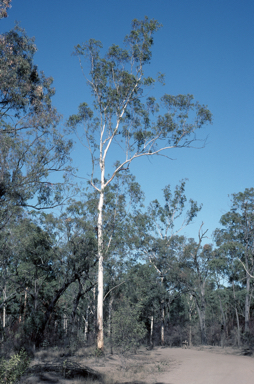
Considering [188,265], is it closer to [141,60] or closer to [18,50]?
[141,60]

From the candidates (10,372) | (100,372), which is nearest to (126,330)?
(100,372)

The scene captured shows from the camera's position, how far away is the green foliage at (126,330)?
37.6ft

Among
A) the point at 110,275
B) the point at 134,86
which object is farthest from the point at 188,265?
the point at 134,86

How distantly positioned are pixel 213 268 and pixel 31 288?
15699mm

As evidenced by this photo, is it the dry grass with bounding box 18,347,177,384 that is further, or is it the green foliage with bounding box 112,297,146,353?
Answer: the green foliage with bounding box 112,297,146,353

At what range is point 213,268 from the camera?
89.8ft

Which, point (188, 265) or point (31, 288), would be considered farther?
point (188, 265)

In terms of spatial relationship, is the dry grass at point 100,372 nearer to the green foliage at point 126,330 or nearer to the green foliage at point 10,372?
the green foliage at point 126,330

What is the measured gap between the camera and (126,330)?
1173 centimetres

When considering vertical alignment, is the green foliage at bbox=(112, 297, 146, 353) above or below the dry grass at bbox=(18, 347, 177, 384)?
above

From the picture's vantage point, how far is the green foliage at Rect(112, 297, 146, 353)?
11469mm

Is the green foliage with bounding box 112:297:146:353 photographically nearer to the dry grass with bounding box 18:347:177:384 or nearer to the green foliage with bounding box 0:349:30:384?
the dry grass with bounding box 18:347:177:384

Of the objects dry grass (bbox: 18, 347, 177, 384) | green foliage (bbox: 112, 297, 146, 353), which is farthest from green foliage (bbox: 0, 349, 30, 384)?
green foliage (bbox: 112, 297, 146, 353)

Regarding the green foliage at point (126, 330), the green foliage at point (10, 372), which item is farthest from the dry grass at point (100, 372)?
the green foliage at point (10, 372)
